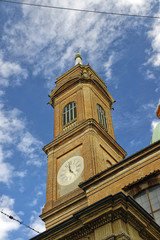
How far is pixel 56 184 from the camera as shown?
23516 mm

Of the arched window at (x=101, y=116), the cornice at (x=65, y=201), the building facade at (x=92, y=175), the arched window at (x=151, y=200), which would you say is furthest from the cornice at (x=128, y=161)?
the arched window at (x=101, y=116)

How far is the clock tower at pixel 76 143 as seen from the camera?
21656mm

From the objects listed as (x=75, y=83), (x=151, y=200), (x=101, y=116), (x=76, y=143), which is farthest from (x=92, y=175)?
(x=75, y=83)

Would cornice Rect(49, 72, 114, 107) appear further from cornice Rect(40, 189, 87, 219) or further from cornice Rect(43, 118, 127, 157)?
cornice Rect(40, 189, 87, 219)

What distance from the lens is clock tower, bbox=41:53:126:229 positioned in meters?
21.7

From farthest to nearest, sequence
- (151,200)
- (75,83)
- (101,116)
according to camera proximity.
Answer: (75,83) → (101,116) → (151,200)

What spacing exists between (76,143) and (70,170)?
7.49 feet

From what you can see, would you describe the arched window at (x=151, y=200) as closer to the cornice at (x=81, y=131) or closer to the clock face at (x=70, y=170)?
the clock face at (x=70, y=170)

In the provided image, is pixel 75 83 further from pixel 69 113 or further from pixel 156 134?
→ pixel 156 134

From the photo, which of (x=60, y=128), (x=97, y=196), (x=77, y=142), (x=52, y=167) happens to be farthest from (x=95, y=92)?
(x=97, y=196)

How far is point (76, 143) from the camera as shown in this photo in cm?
2472

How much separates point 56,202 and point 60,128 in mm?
7563

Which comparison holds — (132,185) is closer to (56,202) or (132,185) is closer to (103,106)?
(56,202)

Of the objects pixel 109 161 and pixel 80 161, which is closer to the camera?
pixel 80 161
